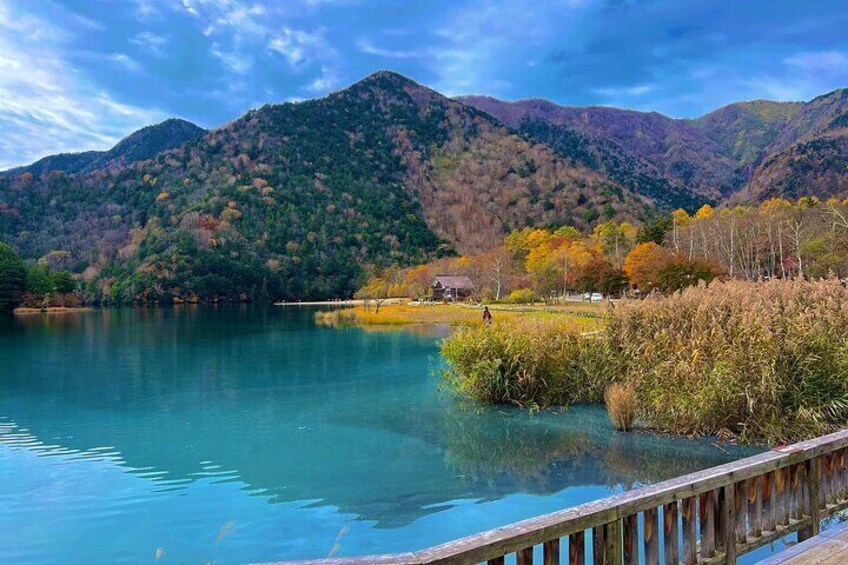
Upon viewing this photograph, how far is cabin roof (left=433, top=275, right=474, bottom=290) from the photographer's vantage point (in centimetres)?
8625

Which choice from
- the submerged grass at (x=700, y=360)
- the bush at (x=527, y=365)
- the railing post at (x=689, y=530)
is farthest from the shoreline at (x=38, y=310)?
the railing post at (x=689, y=530)

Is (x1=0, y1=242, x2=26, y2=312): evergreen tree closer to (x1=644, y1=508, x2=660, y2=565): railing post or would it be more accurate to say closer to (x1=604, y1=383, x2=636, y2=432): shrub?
(x1=604, y1=383, x2=636, y2=432): shrub

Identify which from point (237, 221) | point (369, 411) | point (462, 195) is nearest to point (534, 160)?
point (462, 195)

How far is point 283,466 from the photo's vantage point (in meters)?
11.6

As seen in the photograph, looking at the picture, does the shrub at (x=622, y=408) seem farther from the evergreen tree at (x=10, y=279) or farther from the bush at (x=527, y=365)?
the evergreen tree at (x=10, y=279)

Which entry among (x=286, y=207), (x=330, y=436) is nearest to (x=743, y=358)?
(x=330, y=436)

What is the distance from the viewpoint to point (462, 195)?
567ft

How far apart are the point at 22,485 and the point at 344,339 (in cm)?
2830

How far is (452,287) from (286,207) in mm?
67069

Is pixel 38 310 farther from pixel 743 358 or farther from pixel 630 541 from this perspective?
pixel 630 541

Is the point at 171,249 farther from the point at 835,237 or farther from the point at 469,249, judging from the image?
the point at 835,237

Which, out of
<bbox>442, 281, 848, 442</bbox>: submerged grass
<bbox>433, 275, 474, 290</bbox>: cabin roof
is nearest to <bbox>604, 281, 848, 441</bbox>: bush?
<bbox>442, 281, 848, 442</bbox>: submerged grass

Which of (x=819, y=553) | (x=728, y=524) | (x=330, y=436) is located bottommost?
(x=330, y=436)

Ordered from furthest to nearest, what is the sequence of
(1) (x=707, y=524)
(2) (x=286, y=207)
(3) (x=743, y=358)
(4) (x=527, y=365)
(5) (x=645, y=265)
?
(2) (x=286, y=207) → (5) (x=645, y=265) → (4) (x=527, y=365) → (3) (x=743, y=358) → (1) (x=707, y=524)
